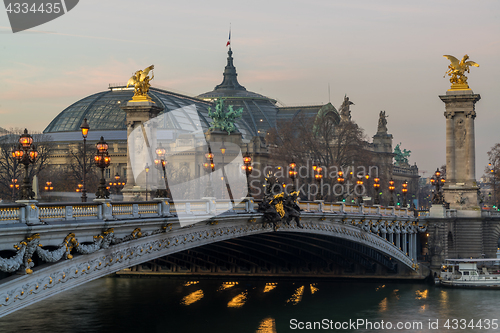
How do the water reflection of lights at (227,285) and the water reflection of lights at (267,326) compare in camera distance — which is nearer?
the water reflection of lights at (267,326)

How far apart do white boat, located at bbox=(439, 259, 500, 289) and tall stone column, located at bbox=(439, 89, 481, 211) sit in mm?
7583

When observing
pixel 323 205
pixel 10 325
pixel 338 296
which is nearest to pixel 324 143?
pixel 338 296

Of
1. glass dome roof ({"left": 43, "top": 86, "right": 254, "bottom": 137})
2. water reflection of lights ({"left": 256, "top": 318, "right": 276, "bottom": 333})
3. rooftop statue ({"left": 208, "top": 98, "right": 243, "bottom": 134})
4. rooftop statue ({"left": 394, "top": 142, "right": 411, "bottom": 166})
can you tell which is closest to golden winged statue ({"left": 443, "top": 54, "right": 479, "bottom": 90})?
water reflection of lights ({"left": 256, "top": 318, "right": 276, "bottom": 333})

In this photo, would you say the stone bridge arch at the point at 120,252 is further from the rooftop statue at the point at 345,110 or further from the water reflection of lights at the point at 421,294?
the rooftop statue at the point at 345,110

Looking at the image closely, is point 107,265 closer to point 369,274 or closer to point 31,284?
point 31,284

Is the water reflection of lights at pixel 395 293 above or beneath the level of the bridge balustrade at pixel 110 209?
beneath

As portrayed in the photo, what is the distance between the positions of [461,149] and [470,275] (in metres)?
14.5

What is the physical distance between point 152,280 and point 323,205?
1854cm

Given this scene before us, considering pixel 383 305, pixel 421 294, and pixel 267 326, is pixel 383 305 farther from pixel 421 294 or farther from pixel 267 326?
pixel 267 326

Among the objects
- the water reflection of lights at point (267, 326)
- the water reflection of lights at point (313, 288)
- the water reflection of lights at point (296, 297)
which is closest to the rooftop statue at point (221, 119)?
the water reflection of lights at point (313, 288)

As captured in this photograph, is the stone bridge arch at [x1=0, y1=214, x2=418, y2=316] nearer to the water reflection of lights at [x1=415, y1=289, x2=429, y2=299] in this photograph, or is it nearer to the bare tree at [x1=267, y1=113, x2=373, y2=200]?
the water reflection of lights at [x1=415, y1=289, x2=429, y2=299]

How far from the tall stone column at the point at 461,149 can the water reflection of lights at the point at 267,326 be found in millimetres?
28648

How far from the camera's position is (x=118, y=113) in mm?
124562

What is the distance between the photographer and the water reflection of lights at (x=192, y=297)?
4600 centimetres
